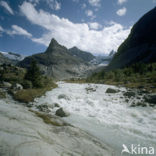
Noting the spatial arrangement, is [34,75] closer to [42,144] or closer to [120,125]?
[120,125]

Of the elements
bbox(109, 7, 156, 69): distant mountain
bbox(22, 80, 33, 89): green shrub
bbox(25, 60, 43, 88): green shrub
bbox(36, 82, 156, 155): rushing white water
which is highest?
bbox(109, 7, 156, 69): distant mountain

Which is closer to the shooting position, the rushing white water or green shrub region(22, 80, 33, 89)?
the rushing white water

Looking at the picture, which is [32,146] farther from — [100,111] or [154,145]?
[100,111]

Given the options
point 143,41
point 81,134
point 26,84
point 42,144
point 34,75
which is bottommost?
point 81,134

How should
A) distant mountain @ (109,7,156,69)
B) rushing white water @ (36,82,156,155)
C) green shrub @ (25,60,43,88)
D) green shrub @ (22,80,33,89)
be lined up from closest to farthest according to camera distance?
rushing white water @ (36,82,156,155) < green shrub @ (22,80,33,89) < green shrub @ (25,60,43,88) < distant mountain @ (109,7,156,69)

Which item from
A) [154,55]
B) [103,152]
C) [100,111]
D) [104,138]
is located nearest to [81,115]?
[100,111]

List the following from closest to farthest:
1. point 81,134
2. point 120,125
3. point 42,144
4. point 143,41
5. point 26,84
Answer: point 42,144, point 81,134, point 120,125, point 26,84, point 143,41

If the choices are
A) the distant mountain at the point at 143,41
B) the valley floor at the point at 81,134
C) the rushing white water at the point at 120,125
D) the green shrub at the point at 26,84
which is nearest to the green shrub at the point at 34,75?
the green shrub at the point at 26,84

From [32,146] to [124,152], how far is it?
4.63 m

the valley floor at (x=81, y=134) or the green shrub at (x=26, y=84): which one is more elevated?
the green shrub at (x=26, y=84)

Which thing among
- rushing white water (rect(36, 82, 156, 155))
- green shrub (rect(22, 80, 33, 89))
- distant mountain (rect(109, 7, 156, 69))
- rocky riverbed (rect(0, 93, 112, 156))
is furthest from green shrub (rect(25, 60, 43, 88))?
distant mountain (rect(109, 7, 156, 69))

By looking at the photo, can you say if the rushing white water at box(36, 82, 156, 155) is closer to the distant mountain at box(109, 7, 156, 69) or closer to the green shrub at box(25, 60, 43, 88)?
the green shrub at box(25, 60, 43, 88)

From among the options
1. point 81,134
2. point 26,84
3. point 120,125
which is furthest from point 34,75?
point 120,125

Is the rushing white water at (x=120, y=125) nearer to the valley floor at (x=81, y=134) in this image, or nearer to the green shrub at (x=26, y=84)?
the valley floor at (x=81, y=134)
